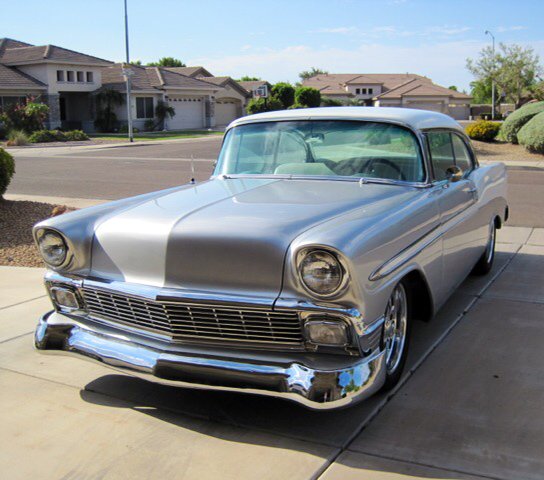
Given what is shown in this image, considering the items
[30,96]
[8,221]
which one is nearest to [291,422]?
[8,221]

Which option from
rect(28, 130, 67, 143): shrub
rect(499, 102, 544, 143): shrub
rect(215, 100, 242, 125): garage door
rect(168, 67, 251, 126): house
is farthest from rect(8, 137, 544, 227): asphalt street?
rect(215, 100, 242, 125): garage door

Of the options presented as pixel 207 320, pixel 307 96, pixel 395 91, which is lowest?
pixel 207 320

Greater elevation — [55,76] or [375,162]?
[55,76]

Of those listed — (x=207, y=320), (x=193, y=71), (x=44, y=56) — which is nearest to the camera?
(x=207, y=320)

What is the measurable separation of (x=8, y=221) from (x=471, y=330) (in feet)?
23.5

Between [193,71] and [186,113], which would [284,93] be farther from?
[193,71]

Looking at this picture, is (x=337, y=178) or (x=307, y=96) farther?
(x=307, y=96)

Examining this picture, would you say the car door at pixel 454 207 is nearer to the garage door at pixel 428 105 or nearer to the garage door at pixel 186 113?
the garage door at pixel 186 113

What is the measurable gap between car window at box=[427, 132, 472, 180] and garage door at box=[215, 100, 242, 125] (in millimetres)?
50160

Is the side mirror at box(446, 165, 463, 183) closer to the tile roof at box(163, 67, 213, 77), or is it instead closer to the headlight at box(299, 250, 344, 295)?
the headlight at box(299, 250, 344, 295)

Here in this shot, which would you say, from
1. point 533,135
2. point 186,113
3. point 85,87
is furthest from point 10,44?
point 533,135

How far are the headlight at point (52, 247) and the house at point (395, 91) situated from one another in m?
60.7

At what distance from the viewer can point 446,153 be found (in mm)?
5324

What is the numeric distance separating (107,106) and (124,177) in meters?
28.4
